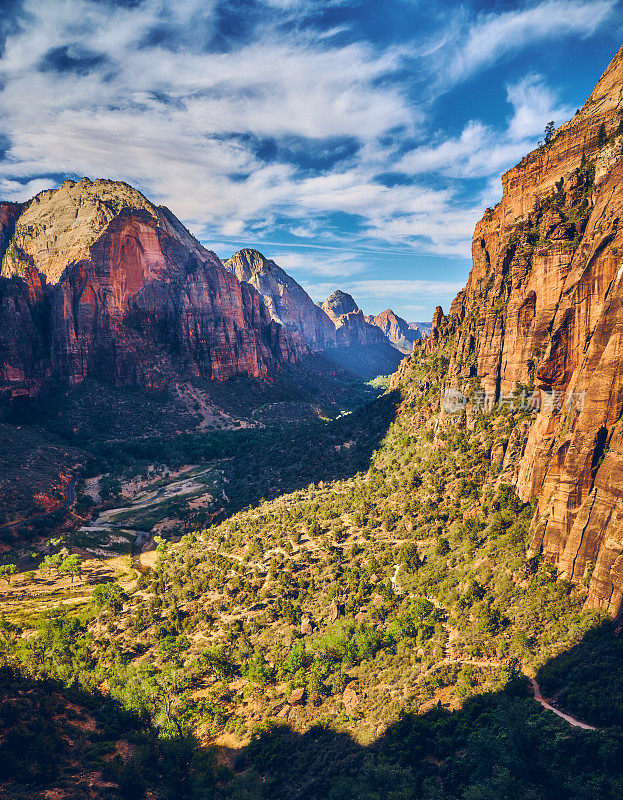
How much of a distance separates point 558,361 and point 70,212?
678 feet

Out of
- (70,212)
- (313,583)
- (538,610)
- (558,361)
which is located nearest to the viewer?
(538,610)

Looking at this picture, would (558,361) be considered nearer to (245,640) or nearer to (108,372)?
(245,640)

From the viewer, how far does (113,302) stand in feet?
449

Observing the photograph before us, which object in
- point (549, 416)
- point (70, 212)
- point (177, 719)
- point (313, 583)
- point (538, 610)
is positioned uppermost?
point (70, 212)

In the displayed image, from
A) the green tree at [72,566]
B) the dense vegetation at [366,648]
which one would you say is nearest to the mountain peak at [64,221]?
the green tree at [72,566]

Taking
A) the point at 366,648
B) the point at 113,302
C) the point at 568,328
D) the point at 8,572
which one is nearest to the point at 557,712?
the point at 366,648

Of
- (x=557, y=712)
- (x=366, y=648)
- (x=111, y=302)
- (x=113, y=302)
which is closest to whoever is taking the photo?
(x=557, y=712)

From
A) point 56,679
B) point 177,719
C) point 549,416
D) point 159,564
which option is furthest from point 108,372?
point 549,416

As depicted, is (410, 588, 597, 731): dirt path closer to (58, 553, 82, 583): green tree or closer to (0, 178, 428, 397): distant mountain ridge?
(58, 553, 82, 583): green tree

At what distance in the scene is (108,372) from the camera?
431 feet

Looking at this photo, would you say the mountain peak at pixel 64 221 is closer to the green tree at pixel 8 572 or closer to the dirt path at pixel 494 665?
the green tree at pixel 8 572

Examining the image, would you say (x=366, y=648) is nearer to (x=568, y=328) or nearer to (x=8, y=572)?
(x=568, y=328)

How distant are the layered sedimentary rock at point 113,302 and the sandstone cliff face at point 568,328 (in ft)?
378

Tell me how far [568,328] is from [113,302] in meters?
141
